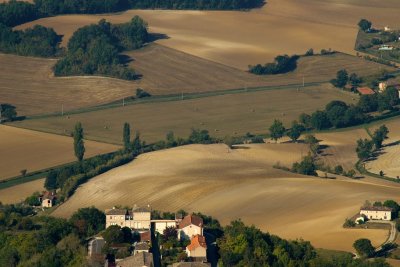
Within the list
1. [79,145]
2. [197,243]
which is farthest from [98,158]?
[197,243]

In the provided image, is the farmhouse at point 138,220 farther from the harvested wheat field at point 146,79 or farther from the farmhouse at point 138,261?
the harvested wheat field at point 146,79

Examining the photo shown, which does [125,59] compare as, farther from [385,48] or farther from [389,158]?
[389,158]

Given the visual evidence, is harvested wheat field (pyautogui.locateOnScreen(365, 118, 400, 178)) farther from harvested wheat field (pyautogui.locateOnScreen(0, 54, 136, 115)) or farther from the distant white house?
the distant white house

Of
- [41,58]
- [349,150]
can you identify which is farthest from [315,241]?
[41,58]

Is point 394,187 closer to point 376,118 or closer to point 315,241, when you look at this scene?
point 315,241

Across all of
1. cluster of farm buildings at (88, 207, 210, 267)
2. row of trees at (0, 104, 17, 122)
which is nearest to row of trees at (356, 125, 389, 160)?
row of trees at (0, 104, 17, 122)
